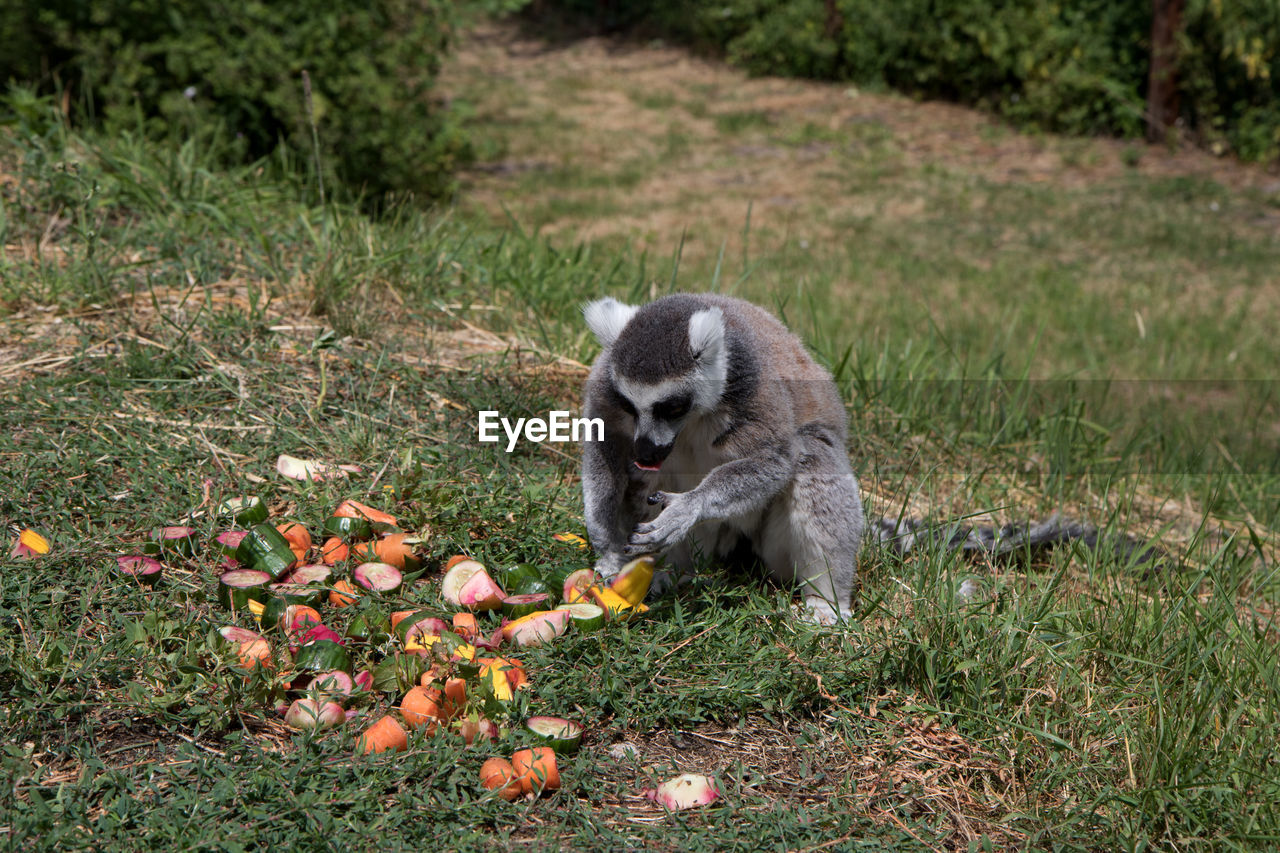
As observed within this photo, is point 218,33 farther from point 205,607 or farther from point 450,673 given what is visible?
point 450,673

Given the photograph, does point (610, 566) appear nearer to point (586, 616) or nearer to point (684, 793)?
point (586, 616)

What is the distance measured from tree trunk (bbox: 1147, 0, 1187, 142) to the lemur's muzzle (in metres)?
10.5

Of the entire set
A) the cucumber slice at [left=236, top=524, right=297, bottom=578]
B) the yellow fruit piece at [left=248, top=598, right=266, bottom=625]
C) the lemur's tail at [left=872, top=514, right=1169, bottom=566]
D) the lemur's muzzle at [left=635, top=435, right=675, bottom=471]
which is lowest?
the lemur's tail at [left=872, top=514, right=1169, bottom=566]

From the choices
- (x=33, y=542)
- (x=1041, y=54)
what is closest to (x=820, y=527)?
(x=33, y=542)

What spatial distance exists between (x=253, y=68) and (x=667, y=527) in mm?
5594

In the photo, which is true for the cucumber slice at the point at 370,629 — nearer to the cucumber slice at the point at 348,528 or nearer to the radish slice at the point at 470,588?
the radish slice at the point at 470,588

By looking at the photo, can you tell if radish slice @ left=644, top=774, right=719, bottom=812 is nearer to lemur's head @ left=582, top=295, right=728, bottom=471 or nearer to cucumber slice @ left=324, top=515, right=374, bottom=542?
lemur's head @ left=582, top=295, right=728, bottom=471

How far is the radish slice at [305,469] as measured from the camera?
12.9ft

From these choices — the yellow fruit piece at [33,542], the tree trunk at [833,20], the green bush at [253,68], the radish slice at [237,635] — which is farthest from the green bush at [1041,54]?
the yellow fruit piece at [33,542]

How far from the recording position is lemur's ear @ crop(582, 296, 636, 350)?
3492mm

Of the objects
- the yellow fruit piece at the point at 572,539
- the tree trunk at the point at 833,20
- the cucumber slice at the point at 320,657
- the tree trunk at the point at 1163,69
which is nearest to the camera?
the cucumber slice at the point at 320,657

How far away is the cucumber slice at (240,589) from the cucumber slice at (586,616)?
915 millimetres

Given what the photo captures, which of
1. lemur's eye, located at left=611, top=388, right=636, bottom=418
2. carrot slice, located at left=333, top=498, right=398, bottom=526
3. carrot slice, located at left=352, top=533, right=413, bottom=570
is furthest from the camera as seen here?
carrot slice, located at left=333, top=498, right=398, bottom=526

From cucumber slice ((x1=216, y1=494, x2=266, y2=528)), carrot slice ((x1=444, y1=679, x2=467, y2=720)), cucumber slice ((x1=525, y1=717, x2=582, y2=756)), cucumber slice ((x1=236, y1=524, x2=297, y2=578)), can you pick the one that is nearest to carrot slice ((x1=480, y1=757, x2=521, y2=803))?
cucumber slice ((x1=525, y1=717, x2=582, y2=756))
